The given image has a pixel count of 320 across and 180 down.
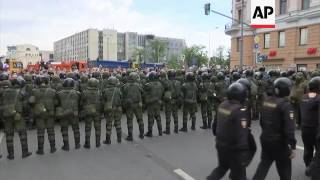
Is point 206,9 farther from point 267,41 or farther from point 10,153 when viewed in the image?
point 267,41

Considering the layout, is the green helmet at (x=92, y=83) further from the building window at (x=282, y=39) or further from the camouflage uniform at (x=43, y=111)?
the building window at (x=282, y=39)

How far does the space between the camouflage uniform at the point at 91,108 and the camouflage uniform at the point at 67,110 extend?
22 centimetres

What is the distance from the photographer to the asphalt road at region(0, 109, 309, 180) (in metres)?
7.60

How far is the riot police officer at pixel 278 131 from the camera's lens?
591cm

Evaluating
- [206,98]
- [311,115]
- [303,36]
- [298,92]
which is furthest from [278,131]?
[303,36]

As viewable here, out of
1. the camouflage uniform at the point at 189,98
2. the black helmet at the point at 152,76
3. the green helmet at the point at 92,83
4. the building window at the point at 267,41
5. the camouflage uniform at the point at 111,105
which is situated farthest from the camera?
the building window at the point at 267,41

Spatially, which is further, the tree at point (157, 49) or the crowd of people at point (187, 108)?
the tree at point (157, 49)

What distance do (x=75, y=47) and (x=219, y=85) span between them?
451 ft

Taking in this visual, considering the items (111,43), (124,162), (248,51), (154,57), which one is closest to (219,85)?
(124,162)

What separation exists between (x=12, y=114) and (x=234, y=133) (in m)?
5.66

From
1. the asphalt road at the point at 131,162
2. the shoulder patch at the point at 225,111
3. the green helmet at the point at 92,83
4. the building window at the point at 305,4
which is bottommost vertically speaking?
the asphalt road at the point at 131,162

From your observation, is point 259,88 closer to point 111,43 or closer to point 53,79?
point 53,79

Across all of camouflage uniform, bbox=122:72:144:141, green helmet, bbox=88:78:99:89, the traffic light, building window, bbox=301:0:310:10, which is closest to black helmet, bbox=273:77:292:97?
green helmet, bbox=88:78:99:89

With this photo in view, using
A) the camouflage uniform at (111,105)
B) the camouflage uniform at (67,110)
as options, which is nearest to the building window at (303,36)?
the camouflage uniform at (111,105)
